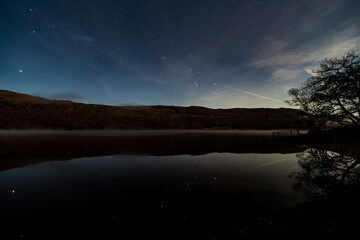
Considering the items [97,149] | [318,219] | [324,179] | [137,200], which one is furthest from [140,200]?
[97,149]

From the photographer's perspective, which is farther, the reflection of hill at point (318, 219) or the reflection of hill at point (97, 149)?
the reflection of hill at point (97, 149)

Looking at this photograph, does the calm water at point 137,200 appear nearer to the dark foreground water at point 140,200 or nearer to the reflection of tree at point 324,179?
the dark foreground water at point 140,200

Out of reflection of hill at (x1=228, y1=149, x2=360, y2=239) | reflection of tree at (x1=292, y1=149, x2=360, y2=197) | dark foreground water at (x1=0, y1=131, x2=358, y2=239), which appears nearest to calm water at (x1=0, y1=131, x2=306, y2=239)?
dark foreground water at (x1=0, y1=131, x2=358, y2=239)

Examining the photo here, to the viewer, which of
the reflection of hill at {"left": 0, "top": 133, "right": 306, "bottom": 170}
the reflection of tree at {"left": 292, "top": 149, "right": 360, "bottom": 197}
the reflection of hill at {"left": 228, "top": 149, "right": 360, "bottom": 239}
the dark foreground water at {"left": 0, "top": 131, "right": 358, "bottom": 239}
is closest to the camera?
the reflection of hill at {"left": 228, "top": 149, "right": 360, "bottom": 239}

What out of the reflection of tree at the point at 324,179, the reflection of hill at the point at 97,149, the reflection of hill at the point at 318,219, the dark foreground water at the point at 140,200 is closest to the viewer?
the reflection of hill at the point at 318,219

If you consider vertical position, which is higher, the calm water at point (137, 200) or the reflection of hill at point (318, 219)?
the reflection of hill at point (318, 219)

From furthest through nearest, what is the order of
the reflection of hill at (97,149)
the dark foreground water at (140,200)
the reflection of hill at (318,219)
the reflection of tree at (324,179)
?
the reflection of hill at (97,149), the reflection of tree at (324,179), the dark foreground water at (140,200), the reflection of hill at (318,219)

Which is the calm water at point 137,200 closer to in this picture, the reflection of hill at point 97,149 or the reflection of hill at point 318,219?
the reflection of hill at point 318,219

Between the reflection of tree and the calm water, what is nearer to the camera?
the calm water

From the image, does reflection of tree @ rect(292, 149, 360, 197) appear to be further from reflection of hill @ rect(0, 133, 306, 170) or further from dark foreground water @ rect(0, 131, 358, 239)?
reflection of hill @ rect(0, 133, 306, 170)

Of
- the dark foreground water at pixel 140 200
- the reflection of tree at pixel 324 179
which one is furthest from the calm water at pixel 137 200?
the reflection of tree at pixel 324 179

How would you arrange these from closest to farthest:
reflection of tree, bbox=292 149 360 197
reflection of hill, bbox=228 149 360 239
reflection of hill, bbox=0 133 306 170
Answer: reflection of hill, bbox=228 149 360 239
reflection of tree, bbox=292 149 360 197
reflection of hill, bbox=0 133 306 170

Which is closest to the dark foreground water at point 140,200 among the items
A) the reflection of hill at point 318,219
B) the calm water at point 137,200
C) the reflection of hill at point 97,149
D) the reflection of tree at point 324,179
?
the calm water at point 137,200

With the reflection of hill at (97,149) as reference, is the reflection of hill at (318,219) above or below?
above
